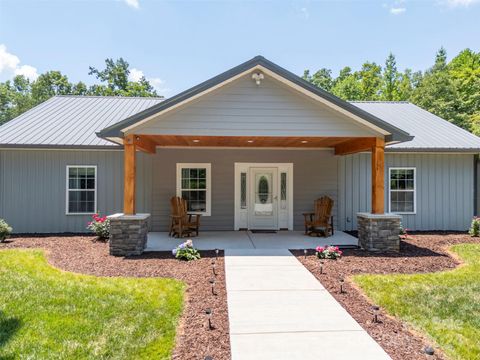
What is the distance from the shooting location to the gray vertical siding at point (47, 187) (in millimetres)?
9320

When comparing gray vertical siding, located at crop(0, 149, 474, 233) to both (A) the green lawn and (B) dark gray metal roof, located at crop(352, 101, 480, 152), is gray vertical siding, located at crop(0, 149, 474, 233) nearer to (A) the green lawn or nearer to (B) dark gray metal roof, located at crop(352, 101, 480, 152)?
(B) dark gray metal roof, located at crop(352, 101, 480, 152)

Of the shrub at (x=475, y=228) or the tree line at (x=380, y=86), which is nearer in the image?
the shrub at (x=475, y=228)

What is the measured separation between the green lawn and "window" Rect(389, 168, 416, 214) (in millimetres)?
8014

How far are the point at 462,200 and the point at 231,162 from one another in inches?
296

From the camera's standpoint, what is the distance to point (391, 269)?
5863 millimetres

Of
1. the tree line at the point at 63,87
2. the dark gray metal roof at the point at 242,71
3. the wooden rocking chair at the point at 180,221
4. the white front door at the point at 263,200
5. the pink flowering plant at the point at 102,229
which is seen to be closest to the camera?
the dark gray metal roof at the point at 242,71

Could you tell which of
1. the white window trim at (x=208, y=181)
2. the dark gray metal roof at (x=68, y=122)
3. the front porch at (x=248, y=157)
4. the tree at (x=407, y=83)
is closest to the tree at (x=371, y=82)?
the tree at (x=407, y=83)

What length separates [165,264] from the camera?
612 cm

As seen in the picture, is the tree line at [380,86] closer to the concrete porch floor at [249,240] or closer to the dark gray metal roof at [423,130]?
the dark gray metal roof at [423,130]

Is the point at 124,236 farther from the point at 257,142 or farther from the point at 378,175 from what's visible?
the point at 378,175

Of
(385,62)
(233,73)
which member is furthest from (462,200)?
(385,62)

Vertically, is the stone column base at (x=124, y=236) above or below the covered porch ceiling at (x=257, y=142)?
below

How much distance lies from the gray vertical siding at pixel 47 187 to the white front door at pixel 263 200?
159 inches

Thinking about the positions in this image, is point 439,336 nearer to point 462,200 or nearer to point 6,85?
point 462,200
